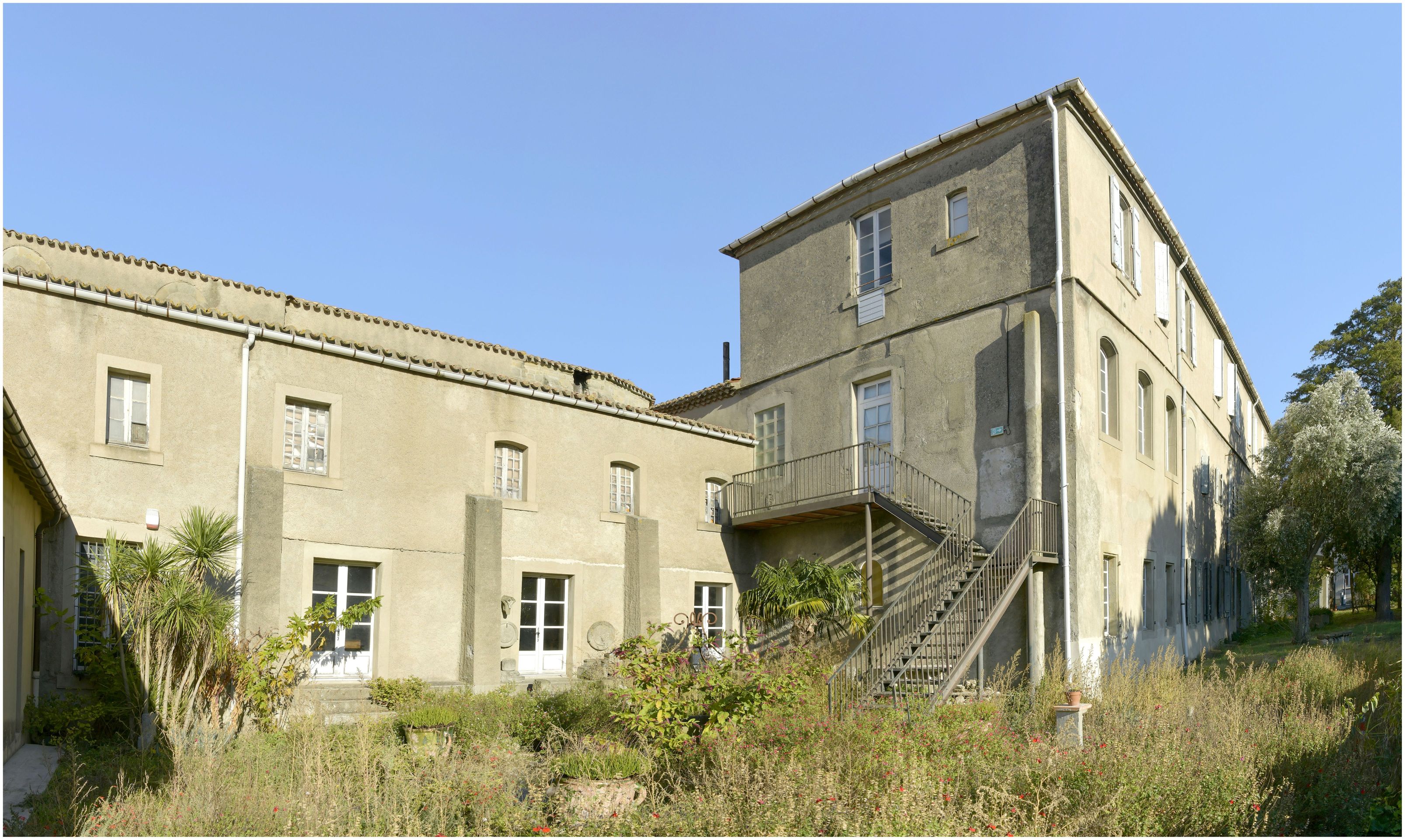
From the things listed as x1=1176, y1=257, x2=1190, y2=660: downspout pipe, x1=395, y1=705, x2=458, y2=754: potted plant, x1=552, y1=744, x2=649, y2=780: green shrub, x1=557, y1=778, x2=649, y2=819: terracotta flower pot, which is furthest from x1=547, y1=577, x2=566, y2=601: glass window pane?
x1=1176, y1=257, x2=1190, y2=660: downspout pipe

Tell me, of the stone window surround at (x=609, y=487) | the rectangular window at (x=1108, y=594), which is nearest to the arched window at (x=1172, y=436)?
the rectangular window at (x=1108, y=594)

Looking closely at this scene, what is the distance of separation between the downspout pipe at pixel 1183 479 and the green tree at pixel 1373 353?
29.2ft

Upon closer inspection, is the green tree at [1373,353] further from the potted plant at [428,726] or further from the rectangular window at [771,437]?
the potted plant at [428,726]

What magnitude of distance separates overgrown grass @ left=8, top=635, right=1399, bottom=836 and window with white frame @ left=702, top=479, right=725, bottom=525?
840cm

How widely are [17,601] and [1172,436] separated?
19.4 meters

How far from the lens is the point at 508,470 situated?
16422 mm

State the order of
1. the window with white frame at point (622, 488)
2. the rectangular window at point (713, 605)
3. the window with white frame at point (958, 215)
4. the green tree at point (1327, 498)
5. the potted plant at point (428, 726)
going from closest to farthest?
the potted plant at point (428, 726)
the window with white frame at point (958, 215)
the window with white frame at point (622, 488)
the rectangular window at point (713, 605)
the green tree at point (1327, 498)

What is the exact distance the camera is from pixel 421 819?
25.1 ft

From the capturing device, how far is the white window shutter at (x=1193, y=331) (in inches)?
887

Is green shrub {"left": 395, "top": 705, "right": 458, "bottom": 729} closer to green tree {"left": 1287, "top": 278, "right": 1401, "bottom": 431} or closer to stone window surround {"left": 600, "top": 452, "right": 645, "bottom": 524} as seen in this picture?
stone window surround {"left": 600, "top": 452, "right": 645, "bottom": 524}

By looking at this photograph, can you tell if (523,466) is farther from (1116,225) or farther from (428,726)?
(1116,225)

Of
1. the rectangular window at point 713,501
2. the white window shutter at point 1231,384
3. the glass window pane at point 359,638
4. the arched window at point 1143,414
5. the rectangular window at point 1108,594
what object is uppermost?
the white window shutter at point 1231,384

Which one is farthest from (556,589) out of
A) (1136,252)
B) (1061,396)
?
(1136,252)

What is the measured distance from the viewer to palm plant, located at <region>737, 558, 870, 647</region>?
1683cm
